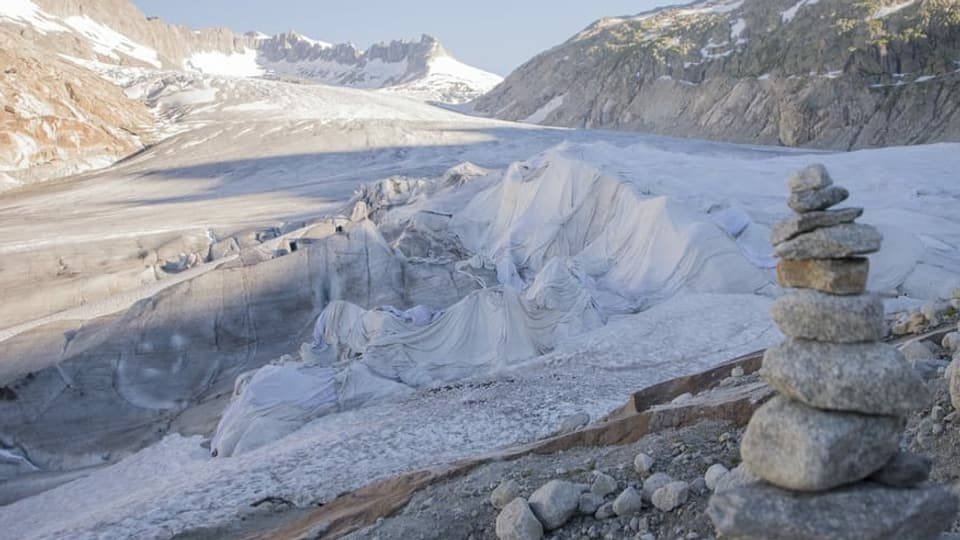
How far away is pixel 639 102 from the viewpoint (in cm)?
6550

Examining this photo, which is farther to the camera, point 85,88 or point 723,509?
point 85,88

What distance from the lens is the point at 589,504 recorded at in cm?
457

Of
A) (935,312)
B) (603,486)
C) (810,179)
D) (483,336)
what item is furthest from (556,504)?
(483,336)

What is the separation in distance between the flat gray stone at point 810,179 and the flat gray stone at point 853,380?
0.67 meters

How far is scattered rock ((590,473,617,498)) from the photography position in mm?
4656

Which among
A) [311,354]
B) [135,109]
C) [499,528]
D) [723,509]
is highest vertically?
[135,109]

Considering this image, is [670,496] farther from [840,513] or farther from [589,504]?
[840,513]

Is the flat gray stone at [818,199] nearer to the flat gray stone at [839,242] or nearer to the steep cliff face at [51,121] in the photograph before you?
the flat gray stone at [839,242]

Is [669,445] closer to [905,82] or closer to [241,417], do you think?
[241,417]

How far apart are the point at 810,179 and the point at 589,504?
2.19 metres

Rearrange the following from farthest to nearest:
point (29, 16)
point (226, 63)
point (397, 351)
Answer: point (226, 63) < point (29, 16) < point (397, 351)

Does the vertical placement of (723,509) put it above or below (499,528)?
above

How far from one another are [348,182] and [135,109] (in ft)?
78.1

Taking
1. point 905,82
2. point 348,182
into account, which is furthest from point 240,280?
point 905,82
